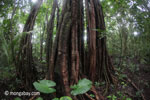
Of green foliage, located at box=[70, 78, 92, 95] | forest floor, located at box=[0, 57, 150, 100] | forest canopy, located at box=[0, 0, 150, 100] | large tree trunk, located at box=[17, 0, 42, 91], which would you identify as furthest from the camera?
large tree trunk, located at box=[17, 0, 42, 91]

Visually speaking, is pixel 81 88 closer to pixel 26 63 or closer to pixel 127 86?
pixel 26 63

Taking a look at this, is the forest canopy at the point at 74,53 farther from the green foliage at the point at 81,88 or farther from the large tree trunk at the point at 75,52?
the green foliage at the point at 81,88

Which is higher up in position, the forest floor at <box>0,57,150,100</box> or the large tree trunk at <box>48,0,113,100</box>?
the large tree trunk at <box>48,0,113,100</box>

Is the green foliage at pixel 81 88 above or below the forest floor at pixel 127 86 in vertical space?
above

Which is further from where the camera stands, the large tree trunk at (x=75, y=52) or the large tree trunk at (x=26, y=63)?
the large tree trunk at (x=26, y=63)

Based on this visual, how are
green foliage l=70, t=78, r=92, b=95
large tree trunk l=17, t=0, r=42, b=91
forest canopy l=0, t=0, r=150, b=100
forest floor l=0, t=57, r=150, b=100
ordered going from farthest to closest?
large tree trunk l=17, t=0, r=42, b=91 → forest floor l=0, t=57, r=150, b=100 → forest canopy l=0, t=0, r=150, b=100 → green foliage l=70, t=78, r=92, b=95

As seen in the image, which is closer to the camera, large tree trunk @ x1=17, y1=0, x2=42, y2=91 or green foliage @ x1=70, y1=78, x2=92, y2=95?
green foliage @ x1=70, y1=78, x2=92, y2=95

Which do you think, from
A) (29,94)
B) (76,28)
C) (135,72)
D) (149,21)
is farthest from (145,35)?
(29,94)

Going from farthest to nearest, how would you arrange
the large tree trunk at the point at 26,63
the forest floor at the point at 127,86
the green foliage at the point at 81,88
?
1. the large tree trunk at the point at 26,63
2. the forest floor at the point at 127,86
3. the green foliage at the point at 81,88

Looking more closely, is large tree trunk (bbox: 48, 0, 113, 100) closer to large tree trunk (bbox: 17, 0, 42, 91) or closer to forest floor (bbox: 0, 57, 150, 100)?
forest floor (bbox: 0, 57, 150, 100)

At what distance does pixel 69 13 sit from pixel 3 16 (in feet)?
4.71

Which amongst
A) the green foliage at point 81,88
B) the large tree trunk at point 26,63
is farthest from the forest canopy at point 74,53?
the green foliage at point 81,88

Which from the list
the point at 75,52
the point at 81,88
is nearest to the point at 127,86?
the point at 75,52

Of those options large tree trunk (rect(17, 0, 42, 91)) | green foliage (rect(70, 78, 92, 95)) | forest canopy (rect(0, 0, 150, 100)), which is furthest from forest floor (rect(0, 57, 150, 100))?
green foliage (rect(70, 78, 92, 95))
